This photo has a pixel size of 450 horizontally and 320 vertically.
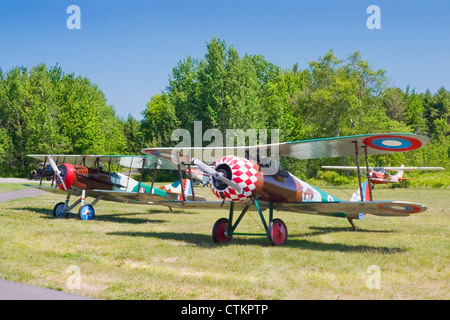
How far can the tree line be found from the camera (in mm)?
46750

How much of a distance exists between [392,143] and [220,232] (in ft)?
13.8

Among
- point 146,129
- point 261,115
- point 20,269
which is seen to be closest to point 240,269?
point 20,269

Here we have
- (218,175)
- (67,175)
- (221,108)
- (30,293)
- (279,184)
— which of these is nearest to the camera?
(30,293)

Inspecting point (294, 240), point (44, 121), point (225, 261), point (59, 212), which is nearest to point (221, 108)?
point (44, 121)

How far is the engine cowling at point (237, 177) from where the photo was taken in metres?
9.52

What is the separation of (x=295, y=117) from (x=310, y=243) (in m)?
43.3

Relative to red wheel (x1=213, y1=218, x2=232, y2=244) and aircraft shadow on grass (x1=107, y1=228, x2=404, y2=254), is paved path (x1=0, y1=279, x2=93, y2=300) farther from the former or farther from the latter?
red wheel (x1=213, y1=218, x2=232, y2=244)

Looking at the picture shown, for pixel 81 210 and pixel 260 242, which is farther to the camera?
pixel 81 210

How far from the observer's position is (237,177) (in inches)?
374

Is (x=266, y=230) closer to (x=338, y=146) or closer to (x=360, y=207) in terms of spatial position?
(x=360, y=207)

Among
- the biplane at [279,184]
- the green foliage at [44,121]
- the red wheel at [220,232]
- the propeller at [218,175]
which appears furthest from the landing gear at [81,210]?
the green foliage at [44,121]

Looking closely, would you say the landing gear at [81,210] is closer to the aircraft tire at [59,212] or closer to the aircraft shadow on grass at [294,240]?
the aircraft tire at [59,212]

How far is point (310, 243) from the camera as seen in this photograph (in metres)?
10.7

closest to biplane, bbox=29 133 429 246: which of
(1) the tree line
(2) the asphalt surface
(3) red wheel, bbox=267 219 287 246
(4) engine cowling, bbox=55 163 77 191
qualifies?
(3) red wheel, bbox=267 219 287 246
